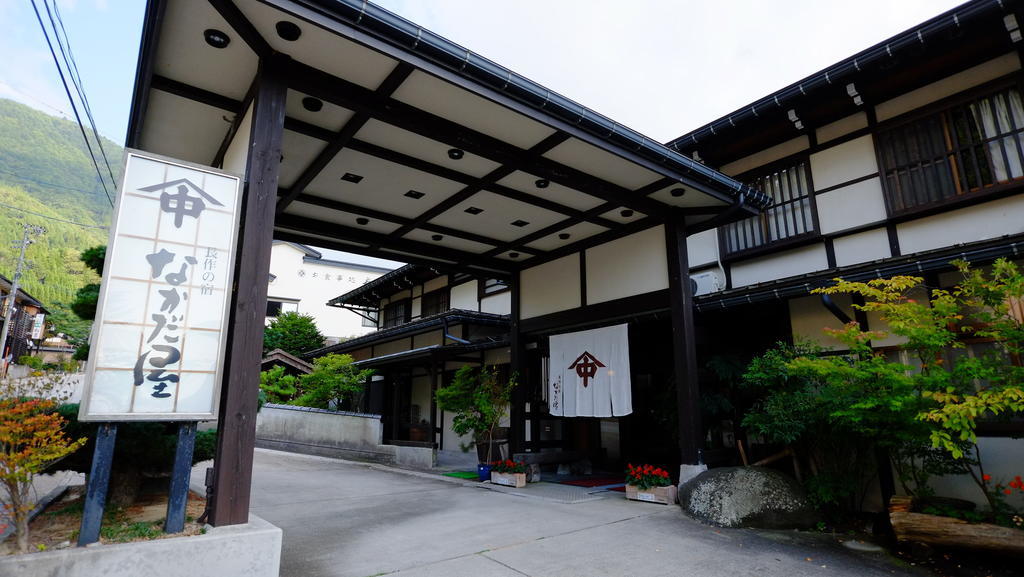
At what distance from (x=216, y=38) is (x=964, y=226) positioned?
29.1ft

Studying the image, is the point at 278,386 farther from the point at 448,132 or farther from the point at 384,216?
the point at 448,132

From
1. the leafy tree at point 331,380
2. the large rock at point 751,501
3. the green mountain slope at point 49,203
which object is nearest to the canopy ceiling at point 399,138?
the large rock at point 751,501

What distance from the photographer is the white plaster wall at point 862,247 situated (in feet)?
23.6

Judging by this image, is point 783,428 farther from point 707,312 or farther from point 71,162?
point 71,162

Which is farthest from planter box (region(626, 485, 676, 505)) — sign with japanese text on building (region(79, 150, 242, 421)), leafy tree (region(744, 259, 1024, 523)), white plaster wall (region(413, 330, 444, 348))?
white plaster wall (region(413, 330, 444, 348))

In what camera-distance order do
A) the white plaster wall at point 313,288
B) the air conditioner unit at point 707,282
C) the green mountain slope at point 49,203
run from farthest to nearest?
the green mountain slope at point 49,203 < the white plaster wall at point 313,288 < the air conditioner unit at point 707,282

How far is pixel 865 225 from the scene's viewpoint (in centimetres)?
736

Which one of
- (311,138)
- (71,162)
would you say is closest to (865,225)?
(311,138)

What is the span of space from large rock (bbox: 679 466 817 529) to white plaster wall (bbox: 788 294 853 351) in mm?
2110

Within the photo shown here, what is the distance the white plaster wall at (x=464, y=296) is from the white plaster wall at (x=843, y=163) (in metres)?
9.64

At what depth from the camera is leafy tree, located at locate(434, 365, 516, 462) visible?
416 inches

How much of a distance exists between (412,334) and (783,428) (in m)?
11.6

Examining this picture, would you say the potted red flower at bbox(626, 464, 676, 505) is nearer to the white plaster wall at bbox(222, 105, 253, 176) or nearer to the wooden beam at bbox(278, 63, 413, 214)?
the wooden beam at bbox(278, 63, 413, 214)

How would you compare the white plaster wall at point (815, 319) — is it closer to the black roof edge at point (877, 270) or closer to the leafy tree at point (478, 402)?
the black roof edge at point (877, 270)
